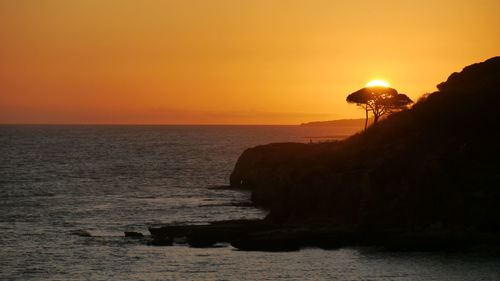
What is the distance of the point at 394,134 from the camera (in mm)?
66125

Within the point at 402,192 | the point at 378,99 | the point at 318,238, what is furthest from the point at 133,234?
the point at 378,99

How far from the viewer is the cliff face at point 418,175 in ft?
167

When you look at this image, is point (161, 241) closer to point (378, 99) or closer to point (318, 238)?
point (318, 238)

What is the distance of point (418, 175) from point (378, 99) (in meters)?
38.7

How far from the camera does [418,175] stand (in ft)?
177

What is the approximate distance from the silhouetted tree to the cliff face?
73.0ft

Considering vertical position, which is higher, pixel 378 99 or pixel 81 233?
pixel 378 99

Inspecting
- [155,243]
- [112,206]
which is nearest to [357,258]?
[155,243]

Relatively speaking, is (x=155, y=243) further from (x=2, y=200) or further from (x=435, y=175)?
(x=2, y=200)

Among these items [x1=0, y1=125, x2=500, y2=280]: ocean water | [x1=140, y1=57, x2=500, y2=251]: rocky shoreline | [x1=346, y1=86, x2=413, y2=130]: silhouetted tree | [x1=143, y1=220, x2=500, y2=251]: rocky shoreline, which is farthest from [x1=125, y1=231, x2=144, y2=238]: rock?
[x1=346, y1=86, x2=413, y2=130]: silhouetted tree

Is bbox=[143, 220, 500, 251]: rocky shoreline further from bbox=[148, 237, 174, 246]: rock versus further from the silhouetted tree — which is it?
the silhouetted tree

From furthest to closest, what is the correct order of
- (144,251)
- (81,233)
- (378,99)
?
(378,99) < (81,233) < (144,251)

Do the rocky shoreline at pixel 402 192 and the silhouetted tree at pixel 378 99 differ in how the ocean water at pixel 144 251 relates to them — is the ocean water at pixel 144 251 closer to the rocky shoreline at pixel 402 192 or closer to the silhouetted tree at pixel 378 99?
the rocky shoreline at pixel 402 192

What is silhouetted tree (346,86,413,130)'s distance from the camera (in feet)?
301
